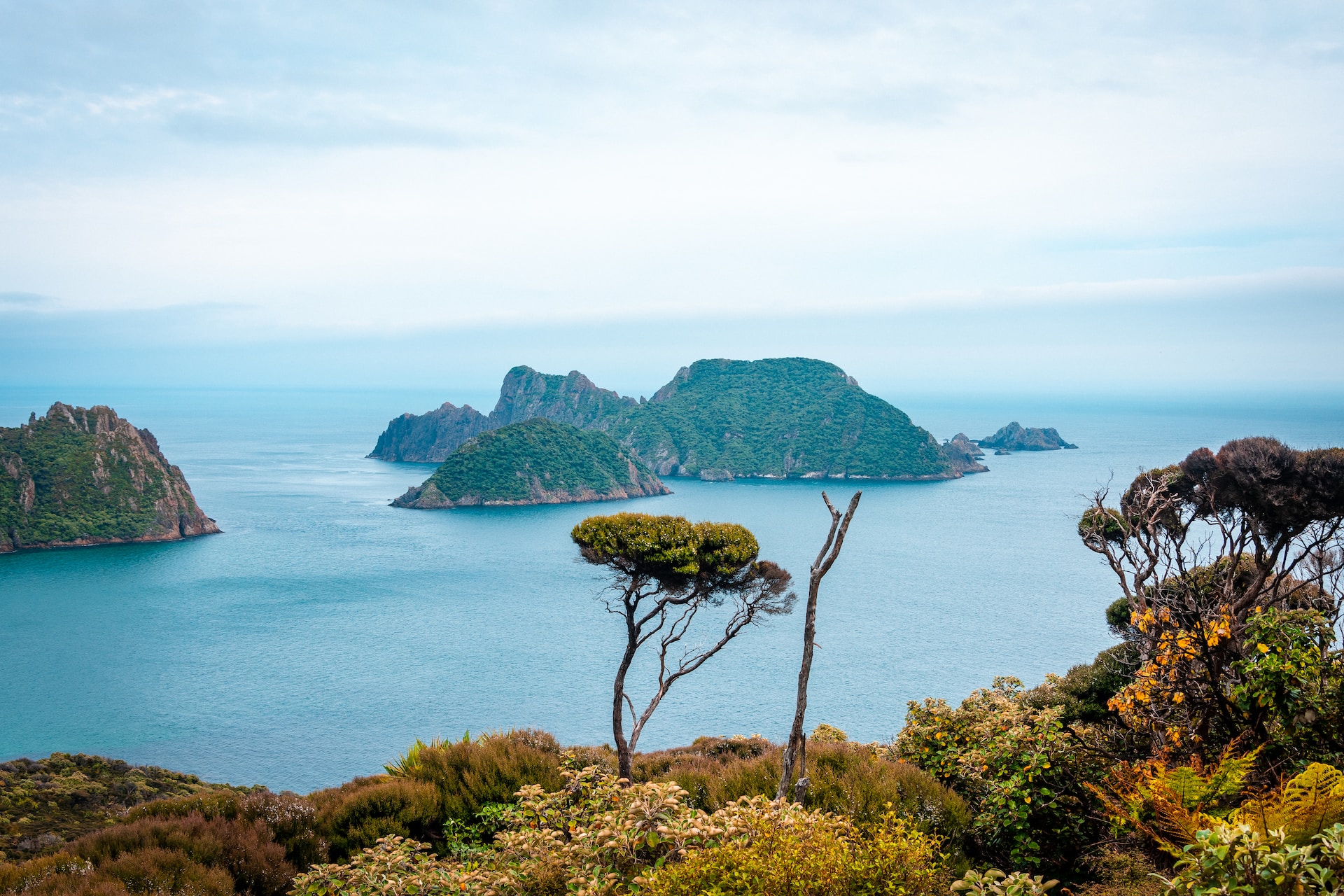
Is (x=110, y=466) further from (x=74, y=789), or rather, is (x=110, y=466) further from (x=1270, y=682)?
(x=1270, y=682)

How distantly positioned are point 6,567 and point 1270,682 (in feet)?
345

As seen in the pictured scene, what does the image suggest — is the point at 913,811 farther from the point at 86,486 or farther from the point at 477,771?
the point at 86,486

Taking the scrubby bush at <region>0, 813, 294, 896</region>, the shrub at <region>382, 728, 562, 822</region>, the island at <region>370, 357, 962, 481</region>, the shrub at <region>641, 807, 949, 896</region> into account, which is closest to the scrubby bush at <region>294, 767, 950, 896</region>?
the shrub at <region>641, 807, 949, 896</region>

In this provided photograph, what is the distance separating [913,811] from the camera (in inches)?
321

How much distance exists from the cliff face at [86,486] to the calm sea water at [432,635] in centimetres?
358

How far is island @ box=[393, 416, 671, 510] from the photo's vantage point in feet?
410

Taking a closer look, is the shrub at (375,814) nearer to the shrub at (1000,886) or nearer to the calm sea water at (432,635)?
the shrub at (1000,886)

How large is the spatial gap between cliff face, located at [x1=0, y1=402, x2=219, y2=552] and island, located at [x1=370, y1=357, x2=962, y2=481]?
76227 millimetres

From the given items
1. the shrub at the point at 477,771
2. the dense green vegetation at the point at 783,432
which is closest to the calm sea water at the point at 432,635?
the shrub at the point at 477,771

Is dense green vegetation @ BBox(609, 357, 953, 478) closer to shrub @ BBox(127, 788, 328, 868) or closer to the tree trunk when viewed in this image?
the tree trunk

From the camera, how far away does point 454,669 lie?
55188 millimetres

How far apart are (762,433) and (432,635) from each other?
118902 mm

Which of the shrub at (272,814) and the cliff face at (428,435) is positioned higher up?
the cliff face at (428,435)

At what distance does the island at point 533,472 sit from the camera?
125m
